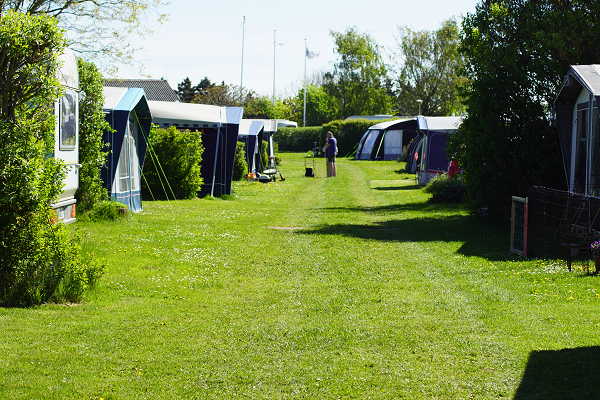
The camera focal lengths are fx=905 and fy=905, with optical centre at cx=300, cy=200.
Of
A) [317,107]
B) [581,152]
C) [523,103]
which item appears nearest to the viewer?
[581,152]

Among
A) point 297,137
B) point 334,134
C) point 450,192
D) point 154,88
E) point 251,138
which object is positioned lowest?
point 450,192

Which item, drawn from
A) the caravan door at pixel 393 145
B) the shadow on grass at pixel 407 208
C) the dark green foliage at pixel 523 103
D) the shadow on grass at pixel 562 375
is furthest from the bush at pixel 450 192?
the caravan door at pixel 393 145

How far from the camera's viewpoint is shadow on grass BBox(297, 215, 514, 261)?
14.9 meters

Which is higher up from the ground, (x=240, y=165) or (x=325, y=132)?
(x=325, y=132)

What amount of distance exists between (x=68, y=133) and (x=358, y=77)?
7101 centimetres

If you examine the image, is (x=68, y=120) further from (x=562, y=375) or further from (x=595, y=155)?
(x=562, y=375)

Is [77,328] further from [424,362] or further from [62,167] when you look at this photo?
[424,362]

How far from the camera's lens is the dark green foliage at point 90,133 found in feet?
54.7

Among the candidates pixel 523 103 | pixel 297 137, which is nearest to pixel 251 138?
pixel 523 103

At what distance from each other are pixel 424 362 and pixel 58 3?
22658 mm

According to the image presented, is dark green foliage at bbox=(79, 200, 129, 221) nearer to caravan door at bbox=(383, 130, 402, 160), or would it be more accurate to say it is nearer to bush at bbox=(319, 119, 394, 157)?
caravan door at bbox=(383, 130, 402, 160)

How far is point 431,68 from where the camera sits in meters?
74.6

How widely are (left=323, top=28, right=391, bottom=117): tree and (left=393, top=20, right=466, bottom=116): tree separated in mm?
6391

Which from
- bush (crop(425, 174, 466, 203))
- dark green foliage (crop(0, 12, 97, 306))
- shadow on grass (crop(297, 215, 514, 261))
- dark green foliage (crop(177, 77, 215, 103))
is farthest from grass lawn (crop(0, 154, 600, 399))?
dark green foliage (crop(177, 77, 215, 103))
